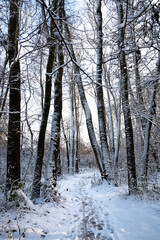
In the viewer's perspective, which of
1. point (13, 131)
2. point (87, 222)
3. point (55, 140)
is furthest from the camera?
point (55, 140)

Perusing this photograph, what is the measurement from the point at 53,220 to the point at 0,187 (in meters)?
3.90

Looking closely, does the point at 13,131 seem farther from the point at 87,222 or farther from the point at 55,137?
the point at 87,222

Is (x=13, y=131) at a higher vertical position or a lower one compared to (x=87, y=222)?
higher

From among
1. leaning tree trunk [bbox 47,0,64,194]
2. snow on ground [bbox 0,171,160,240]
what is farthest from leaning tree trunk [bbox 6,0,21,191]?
leaning tree trunk [bbox 47,0,64,194]

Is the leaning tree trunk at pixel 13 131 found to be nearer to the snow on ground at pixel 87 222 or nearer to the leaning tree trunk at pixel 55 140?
the snow on ground at pixel 87 222

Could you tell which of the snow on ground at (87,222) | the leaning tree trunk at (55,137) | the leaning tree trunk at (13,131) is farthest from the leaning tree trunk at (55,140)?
the leaning tree trunk at (13,131)

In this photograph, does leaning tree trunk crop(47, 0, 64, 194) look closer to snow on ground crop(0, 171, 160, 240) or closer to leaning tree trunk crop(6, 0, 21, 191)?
snow on ground crop(0, 171, 160, 240)

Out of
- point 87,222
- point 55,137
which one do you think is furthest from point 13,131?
point 87,222

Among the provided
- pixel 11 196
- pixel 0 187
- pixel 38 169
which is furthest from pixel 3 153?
pixel 11 196

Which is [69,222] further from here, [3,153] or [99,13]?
[3,153]

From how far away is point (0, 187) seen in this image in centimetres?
593

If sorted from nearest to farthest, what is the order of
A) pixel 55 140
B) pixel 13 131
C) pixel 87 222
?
pixel 87 222
pixel 13 131
pixel 55 140

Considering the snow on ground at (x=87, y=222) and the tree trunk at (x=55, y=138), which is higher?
the tree trunk at (x=55, y=138)

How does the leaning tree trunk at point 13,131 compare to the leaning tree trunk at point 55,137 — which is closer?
the leaning tree trunk at point 13,131
